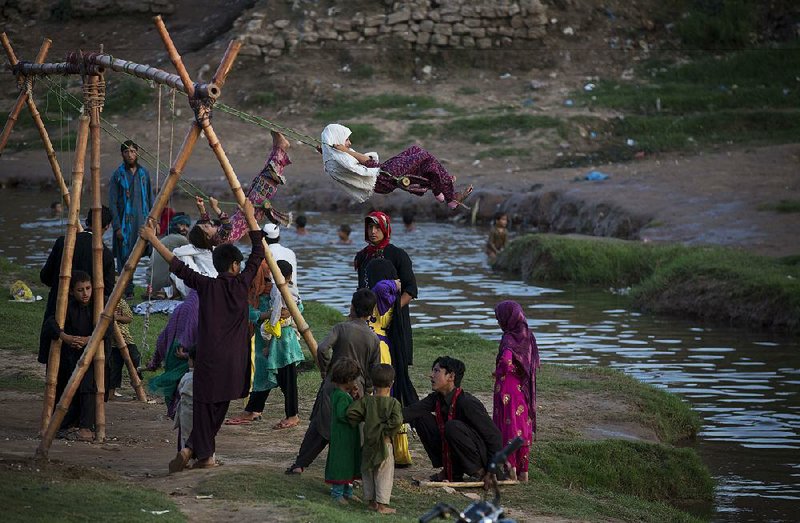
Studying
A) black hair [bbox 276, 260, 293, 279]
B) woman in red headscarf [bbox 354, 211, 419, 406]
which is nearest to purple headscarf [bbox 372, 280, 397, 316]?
woman in red headscarf [bbox 354, 211, 419, 406]

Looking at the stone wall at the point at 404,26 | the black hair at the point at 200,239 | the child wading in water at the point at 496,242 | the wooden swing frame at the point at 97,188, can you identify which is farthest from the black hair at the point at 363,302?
the stone wall at the point at 404,26

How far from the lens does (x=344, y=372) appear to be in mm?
8375

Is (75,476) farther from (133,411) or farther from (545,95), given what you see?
(545,95)

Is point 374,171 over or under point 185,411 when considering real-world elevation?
over

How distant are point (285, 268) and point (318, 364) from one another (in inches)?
46.2

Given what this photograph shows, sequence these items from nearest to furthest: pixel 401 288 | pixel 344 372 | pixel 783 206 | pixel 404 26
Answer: pixel 344 372 < pixel 401 288 < pixel 783 206 < pixel 404 26

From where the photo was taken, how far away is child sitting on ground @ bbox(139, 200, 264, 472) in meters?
8.53

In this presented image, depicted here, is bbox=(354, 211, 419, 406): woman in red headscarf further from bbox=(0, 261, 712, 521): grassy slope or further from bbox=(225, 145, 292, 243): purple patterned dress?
bbox=(0, 261, 712, 521): grassy slope

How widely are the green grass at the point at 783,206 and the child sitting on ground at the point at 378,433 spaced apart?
15.4m

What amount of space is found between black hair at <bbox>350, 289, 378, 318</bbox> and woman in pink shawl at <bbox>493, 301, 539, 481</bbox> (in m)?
0.92

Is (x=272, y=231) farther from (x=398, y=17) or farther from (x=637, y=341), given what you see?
(x=398, y=17)

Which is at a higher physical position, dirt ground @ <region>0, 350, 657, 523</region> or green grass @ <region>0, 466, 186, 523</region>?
green grass @ <region>0, 466, 186, 523</region>

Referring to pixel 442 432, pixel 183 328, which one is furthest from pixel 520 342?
pixel 183 328

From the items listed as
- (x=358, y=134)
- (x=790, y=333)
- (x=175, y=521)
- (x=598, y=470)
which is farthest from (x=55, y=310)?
(x=358, y=134)
